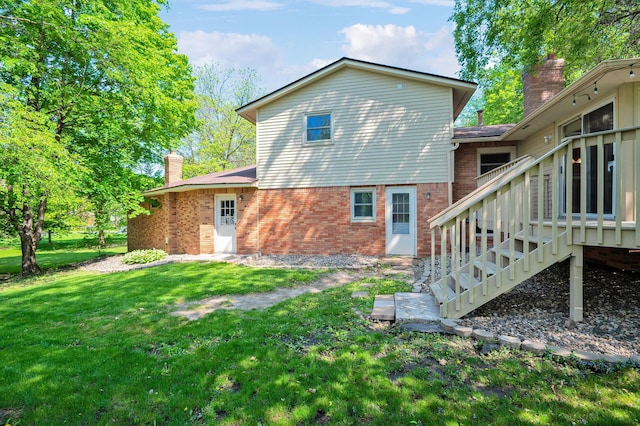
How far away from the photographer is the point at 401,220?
10.5m

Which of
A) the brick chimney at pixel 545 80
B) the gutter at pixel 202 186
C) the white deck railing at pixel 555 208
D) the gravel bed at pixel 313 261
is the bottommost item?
the gravel bed at pixel 313 261

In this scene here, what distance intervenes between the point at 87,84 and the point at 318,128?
842 cm

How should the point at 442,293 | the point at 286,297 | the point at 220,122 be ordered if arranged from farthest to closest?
the point at 220,122, the point at 286,297, the point at 442,293

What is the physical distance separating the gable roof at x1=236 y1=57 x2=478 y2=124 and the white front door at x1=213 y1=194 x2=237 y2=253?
139 inches

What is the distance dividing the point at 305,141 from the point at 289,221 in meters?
3.00

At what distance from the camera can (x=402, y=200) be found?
1045 centimetres

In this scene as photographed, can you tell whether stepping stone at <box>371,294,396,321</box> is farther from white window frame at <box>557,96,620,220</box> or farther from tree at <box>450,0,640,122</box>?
tree at <box>450,0,640,122</box>

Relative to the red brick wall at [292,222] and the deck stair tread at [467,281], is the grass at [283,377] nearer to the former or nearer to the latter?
the deck stair tread at [467,281]

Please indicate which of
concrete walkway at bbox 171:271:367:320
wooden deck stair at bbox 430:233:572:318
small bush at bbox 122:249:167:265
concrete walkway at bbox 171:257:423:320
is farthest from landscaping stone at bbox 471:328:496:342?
small bush at bbox 122:249:167:265

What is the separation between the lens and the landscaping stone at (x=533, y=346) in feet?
10.3

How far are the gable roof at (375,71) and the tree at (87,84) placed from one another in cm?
382

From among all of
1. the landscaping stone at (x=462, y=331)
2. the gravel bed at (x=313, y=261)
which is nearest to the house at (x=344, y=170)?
the gravel bed at (x=313, y=261)

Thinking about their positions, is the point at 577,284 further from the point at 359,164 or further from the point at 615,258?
the point at 359,164

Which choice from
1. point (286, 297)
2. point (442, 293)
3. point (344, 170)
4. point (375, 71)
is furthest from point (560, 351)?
point (375, 71)
